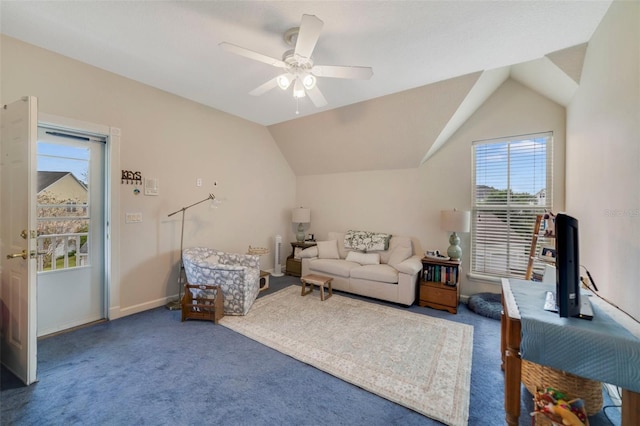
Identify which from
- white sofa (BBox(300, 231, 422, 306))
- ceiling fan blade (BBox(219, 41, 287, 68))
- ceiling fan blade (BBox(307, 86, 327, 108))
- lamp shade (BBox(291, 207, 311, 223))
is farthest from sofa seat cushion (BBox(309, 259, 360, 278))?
ceiling fan blade (BBox(219, 41, 287, 68))

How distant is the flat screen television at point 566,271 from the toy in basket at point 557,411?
17.4 inches

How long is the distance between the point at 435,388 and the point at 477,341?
3.31 feet

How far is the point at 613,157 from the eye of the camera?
1702mm

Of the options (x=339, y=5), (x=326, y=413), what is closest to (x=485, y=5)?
(x=339, y=5)

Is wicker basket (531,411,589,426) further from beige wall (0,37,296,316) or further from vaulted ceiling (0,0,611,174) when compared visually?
beige wall (0,37,296,316)

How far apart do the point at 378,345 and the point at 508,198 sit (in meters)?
2.68

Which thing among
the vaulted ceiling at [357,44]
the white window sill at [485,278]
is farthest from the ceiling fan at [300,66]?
the white window sill at [485,278]

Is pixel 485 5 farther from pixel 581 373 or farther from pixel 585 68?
pixel 581 373

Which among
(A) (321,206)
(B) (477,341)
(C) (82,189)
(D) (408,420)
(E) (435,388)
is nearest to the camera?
(D) (408,420)

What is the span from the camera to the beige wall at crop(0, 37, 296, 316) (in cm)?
247

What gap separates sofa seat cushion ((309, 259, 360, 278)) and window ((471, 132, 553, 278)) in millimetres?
1808

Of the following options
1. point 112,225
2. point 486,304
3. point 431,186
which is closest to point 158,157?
point 112,225

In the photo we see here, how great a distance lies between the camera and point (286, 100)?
347 centimetres

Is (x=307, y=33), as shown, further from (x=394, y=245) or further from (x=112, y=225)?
(x=394, y=245)
